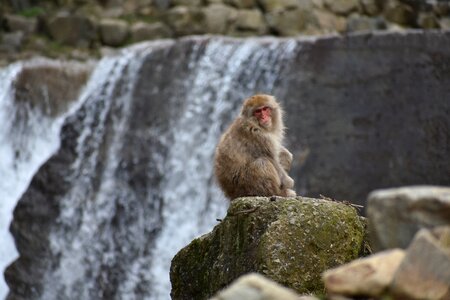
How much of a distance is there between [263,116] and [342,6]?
10.9m

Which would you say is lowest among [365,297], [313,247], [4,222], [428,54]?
[4,222]

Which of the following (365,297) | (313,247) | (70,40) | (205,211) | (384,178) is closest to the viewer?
(365,297)

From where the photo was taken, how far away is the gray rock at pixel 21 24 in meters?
16.9

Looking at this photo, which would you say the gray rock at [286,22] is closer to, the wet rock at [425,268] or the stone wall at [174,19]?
the stone wall at [174,19]

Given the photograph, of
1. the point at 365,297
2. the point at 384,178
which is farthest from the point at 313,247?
the point at 384,178

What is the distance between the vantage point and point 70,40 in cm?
1669

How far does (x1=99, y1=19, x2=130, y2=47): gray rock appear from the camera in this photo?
16.8 m

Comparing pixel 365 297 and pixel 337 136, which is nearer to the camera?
pixel 365 297

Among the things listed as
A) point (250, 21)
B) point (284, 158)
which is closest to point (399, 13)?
point (250, 21)

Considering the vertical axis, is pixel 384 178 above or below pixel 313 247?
below

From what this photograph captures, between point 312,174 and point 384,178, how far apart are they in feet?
2.76

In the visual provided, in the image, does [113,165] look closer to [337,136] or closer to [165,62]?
[165,62]

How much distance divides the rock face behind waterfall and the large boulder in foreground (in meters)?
5.96

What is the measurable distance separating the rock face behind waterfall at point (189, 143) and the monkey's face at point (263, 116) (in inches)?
207
